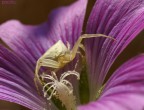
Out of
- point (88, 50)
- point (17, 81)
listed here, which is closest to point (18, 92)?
point (17, 81)

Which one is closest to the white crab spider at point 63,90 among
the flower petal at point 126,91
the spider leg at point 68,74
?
the spider leg at point 68,74

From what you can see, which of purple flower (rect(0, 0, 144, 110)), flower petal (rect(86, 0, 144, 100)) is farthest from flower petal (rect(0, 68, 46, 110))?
flower petal (rect(86, 0, 144, 100))

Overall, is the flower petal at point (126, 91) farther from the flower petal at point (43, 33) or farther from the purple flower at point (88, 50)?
the flower petal at point (43, 33)

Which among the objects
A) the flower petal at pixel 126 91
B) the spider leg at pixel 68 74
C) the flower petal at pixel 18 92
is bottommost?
the flower petal at pixel 18 92

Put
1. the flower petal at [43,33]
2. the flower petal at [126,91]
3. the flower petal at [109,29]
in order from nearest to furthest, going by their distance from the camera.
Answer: the flower petal at [126,91] < the flower petal at [109,29] < the flower petal at [43,33]

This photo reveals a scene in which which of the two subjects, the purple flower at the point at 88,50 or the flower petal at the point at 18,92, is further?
the flower petal at the point at 18,92

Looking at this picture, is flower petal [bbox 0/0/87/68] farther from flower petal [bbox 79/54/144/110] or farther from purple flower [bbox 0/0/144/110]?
flower petal [bbox 79/54/144/110]

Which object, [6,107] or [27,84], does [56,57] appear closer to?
[27,84]

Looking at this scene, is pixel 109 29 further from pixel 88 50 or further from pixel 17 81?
pixel 17 81
